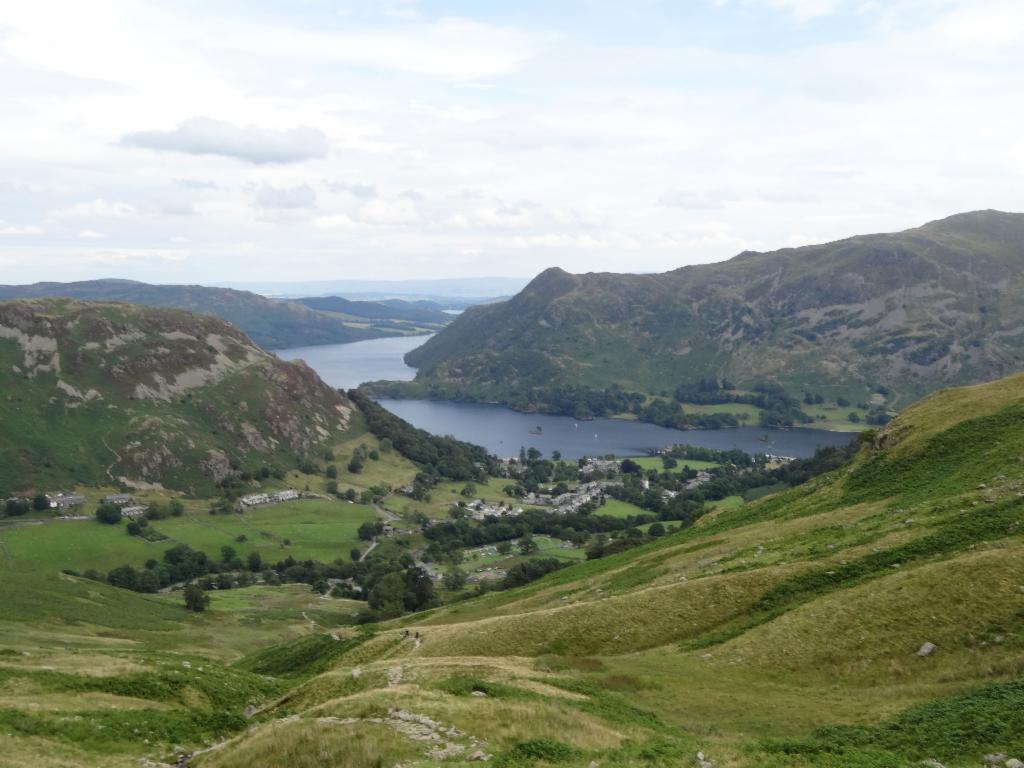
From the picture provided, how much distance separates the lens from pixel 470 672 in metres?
37.3

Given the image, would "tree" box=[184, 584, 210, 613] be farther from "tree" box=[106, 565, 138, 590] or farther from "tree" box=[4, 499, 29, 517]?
"tree" box=[4, 499, 29, 517]

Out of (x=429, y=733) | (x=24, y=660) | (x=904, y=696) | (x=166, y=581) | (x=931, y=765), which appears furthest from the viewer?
(x=166, y=581)

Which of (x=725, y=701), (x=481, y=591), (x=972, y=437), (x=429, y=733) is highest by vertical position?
(x=972, y=437)

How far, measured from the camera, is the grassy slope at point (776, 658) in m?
27.2

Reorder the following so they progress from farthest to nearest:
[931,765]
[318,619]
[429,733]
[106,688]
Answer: [318,619] → [106,688] → [429,733] → [931,765]

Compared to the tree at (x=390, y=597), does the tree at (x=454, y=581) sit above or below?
below

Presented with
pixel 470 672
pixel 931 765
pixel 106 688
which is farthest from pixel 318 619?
pixel 931 765

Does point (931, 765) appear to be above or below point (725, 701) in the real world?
above

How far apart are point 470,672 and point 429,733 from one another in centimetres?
1007

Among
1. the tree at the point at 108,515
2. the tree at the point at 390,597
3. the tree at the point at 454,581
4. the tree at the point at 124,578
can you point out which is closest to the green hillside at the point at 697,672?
the tree at the point at 390,597

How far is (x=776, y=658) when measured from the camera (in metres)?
39.5

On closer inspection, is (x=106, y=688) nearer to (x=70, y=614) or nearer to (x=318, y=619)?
(x=70, y=614)

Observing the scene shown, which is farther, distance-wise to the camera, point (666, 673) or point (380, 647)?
point (380, 647)

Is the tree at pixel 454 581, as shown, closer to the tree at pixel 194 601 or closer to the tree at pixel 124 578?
the tree at pixel 194 601
